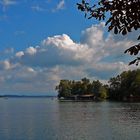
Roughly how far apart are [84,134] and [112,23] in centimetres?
3950

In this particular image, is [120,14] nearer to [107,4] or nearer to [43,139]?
[107,4]

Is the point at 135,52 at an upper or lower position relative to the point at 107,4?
lower

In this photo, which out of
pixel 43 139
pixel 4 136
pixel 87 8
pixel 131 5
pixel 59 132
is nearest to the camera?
pixel 131 5

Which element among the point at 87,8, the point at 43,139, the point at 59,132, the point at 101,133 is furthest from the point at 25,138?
the point at 87,8

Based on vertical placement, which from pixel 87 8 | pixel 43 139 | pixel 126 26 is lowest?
pixel 43 139

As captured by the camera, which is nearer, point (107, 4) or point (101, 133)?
point (107, 4)

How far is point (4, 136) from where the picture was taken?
4334 cm

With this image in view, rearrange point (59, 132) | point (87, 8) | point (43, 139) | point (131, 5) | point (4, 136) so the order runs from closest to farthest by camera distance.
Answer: point (131, 5), point (87, 8), point (43, 139), point (4, 136), point (59, 132)

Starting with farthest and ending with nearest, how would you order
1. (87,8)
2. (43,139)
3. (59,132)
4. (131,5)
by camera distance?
(59,132) → (43,139) → (87,8) → (131,5)

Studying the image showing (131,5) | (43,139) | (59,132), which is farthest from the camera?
(59,132)

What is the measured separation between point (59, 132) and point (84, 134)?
11.2 ft

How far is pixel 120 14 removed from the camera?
578 cm

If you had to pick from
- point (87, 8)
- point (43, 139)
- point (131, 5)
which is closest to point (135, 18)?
point (131, 5)

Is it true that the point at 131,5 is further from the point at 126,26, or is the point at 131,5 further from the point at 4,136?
the point at 4,136
